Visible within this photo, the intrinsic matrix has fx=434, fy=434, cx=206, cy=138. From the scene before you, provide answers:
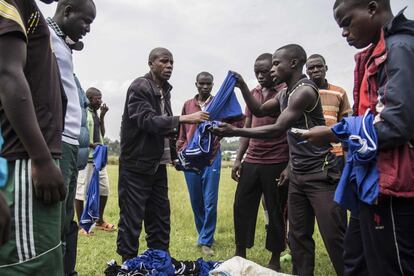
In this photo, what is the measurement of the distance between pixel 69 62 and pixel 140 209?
1.80 metres

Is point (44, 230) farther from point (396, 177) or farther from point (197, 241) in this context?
point (197, 241)

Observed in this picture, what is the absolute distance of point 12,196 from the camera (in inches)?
70.4

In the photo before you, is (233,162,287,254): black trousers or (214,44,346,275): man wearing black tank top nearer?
(214,44,346,275): man wearing black tank top

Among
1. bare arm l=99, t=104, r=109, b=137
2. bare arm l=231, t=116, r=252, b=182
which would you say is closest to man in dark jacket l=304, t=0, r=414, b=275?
bare arm l=231, t=116, r=252, b=182

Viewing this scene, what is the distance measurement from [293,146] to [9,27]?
8.87ft

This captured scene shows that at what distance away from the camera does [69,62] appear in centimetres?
304

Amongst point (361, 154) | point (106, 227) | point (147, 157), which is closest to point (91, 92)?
point (106, 227)

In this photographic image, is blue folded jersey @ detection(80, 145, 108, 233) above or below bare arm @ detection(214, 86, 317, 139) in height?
below

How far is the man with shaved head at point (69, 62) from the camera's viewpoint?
9.83 feet

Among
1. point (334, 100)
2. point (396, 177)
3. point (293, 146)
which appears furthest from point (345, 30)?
point (334, 100)

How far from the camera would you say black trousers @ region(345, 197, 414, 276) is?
2162mm

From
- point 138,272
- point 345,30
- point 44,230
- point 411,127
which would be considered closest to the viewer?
point 44,230

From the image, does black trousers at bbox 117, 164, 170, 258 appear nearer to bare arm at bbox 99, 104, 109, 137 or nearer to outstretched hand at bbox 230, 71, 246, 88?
outstretched hand at bbox 230, 71, 246, 88

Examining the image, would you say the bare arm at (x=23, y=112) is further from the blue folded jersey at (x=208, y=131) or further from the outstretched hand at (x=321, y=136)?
the blue folded jersey at (x=208, y=131)
